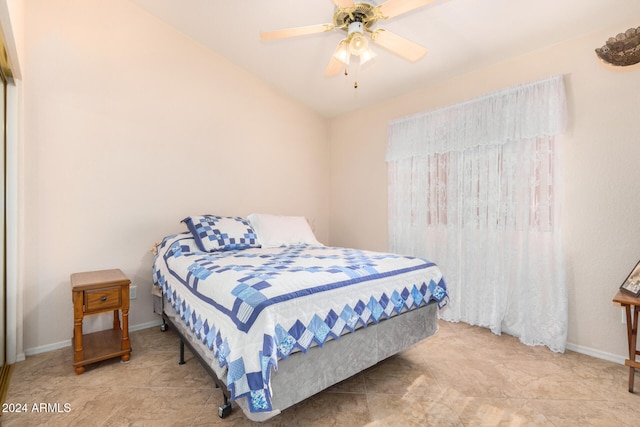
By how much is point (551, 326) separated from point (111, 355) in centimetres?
338

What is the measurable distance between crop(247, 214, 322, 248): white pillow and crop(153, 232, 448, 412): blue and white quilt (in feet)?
2.14

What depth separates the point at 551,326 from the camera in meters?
2.45

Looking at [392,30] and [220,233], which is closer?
[392,30]

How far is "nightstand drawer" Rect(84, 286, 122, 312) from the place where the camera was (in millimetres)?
2047

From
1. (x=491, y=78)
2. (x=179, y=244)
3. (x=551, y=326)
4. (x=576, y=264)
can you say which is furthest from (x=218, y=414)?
(x=491, y=78)

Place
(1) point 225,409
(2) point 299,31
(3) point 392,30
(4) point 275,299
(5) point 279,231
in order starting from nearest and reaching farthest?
(4) point 275,299 → (1) point 225,409 → (2) point 299,31 → (3) point 392,30 → (5) point 279,231

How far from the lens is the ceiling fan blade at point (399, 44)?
200 cm

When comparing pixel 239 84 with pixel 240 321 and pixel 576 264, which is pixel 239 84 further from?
pixel 576 264

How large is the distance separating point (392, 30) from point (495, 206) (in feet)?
5.96

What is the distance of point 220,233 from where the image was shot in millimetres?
2764

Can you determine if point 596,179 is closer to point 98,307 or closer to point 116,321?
point 98,307

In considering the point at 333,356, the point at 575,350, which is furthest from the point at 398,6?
the point at 575,350

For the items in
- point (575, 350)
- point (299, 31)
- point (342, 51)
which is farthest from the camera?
point (575, 350)

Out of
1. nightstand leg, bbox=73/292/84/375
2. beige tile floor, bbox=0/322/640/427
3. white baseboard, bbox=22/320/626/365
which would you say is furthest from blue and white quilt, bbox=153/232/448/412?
white baseboard, bbox=22/320/626/365
